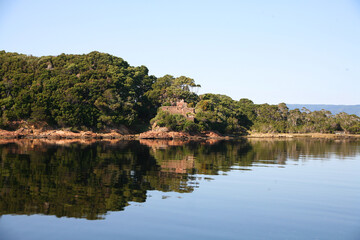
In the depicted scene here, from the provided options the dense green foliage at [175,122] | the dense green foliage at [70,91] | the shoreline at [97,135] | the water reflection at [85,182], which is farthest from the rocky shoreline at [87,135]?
the water reflection at [85,182]

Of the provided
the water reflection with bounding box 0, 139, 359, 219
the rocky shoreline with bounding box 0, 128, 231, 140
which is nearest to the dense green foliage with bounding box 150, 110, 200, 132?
the rocky shoreline with bounding box 0, 128, 231, 140

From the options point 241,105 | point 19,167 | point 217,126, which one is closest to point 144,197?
point 19,167

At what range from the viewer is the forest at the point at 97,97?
78688 mm

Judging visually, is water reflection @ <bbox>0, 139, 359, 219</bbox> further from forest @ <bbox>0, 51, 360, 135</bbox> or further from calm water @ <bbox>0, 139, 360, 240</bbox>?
forest @ <bbox>0, 51, 360, 135</bbox>

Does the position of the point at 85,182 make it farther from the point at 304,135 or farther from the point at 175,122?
the point at 304,135

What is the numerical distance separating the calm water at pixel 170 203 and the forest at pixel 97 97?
50088mm

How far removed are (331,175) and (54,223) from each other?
24437 mm

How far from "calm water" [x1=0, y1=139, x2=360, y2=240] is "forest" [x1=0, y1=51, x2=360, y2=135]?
164 ft

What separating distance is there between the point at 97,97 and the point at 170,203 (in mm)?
73367

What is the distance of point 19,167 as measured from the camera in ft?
92.6

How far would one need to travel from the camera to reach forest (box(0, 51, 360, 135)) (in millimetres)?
78688

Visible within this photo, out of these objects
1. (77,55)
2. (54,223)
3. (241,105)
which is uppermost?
(77,55)

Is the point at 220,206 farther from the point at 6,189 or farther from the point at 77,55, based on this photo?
the point at 77,55

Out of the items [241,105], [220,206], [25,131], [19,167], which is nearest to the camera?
[220,206]
